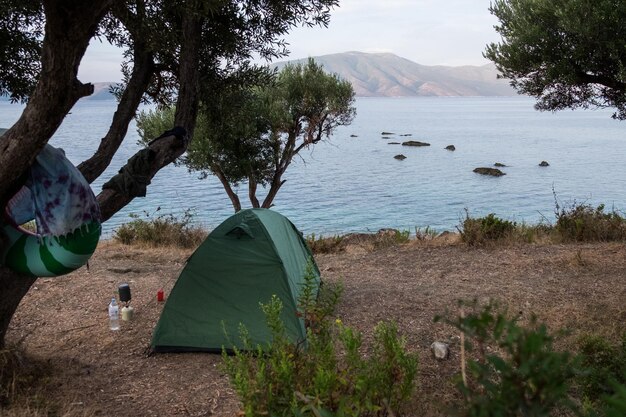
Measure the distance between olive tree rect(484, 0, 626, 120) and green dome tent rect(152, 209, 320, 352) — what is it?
21.8ft

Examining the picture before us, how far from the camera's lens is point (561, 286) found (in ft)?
33.0

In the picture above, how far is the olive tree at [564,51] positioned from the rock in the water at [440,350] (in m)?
5.85

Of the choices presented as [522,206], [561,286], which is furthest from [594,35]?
[522,206]

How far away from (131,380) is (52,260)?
2312 mm

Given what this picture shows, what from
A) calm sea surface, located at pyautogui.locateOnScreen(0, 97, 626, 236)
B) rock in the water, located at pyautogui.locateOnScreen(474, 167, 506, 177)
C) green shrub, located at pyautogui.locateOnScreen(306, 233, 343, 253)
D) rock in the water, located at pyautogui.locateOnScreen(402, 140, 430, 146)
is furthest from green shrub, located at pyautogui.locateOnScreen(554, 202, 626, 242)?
rock in the water, located at pyautogui.locateOnScreen(402, 140, 430, 146)

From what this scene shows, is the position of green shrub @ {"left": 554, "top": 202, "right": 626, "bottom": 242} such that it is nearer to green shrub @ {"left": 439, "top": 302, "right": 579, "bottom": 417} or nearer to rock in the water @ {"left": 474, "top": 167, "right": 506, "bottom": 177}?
green shrub @ {"left": 439, "top": 302, "right": 579, "bottom": 417}

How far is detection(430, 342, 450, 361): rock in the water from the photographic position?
718cm

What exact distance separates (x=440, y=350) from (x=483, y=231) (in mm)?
6716

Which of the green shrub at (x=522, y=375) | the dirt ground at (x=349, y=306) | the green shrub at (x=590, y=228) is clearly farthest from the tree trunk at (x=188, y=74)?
the green shrub at (x=590, y=228)

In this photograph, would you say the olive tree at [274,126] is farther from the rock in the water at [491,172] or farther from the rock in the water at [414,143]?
the rock in the water at [414,143]

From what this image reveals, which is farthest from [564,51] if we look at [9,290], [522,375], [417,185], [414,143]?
[414,143]

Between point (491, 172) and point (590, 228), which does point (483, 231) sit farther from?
point (491, 172)

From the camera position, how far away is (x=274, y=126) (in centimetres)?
2173

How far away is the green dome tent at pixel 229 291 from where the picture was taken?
Answer: 763 centimetres
